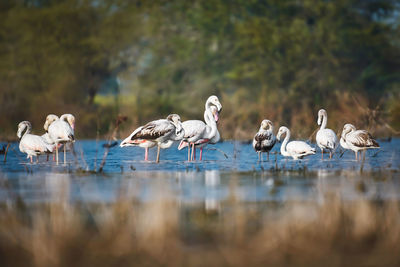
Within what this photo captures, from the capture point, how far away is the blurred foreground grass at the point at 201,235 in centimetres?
561

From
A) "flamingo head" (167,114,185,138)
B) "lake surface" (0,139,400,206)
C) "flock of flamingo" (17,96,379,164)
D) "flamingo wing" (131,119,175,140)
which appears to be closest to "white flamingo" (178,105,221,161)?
"flock of flamingo" (17,96,379,164)

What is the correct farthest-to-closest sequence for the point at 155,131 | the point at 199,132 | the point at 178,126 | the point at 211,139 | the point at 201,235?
the point at 211,139, the point at 199,132, the point at 178,126, the point at 155,131, the point at 201,235

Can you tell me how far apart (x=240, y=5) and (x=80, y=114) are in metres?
15.3

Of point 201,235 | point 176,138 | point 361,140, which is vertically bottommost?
point 201,235

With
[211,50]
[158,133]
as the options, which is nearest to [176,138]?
[158,133]

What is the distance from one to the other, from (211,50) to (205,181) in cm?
3021

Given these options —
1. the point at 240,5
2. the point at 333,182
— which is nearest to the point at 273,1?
the point at 240,5

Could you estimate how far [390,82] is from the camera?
38.8 metres

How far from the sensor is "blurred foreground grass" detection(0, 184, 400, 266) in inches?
221

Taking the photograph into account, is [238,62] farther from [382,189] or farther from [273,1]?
[382,189]

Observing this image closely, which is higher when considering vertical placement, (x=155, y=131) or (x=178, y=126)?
(x=178, y=126)

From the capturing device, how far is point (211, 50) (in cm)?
4109

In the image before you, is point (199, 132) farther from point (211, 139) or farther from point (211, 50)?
point (211, 50)

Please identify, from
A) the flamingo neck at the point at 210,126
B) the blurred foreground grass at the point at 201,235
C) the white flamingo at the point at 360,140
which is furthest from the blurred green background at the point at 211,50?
the blurred foreground grass at the point at 201,235
